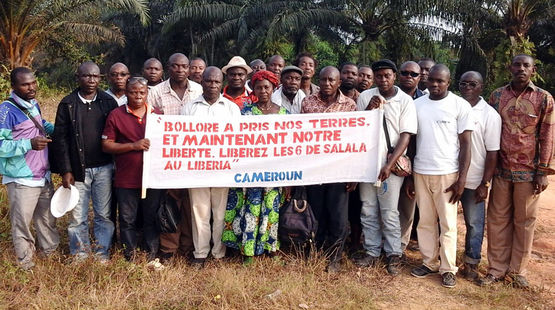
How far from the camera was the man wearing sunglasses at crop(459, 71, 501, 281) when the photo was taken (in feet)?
12.8

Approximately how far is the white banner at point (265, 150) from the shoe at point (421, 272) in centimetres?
96

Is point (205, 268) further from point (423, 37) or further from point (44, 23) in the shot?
point (423, 37)

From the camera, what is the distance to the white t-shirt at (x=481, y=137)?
388 centimetres

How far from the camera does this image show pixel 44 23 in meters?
11.4

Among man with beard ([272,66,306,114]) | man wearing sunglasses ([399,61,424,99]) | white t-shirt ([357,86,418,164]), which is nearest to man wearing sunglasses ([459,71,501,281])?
man wearing sunglasses ([399,61,424,99])

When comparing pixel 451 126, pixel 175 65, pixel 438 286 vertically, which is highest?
pixel 175 65

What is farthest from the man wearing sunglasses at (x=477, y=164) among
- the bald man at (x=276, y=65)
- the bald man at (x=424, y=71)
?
the bald man at (x=276, y=65)

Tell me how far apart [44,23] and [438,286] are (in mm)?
11229

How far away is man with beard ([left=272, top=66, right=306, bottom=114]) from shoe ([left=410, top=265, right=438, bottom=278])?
1.86 meters

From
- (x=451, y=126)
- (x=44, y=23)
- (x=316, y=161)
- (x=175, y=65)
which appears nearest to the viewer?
(x=451, y=126)

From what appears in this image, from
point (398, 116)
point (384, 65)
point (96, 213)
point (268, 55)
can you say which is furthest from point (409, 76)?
point (268, 55)

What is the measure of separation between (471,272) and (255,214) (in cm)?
204

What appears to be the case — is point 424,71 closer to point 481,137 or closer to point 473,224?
point 481,137

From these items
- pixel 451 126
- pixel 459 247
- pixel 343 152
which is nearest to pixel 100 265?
pixel 343 152
